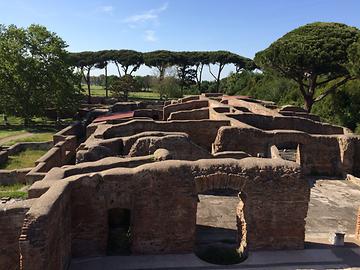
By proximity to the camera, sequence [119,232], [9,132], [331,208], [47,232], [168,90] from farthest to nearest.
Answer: [168,90]
[9,132]
[331,208]
[119,232]
[47,232]

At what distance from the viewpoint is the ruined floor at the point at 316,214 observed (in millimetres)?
12352

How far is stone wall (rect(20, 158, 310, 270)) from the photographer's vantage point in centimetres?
1007

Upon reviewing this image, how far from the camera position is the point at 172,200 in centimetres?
1028

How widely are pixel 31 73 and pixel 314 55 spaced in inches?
1002

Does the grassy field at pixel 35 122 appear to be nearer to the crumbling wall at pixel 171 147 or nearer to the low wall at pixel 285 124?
the low wall at pixel 285 124

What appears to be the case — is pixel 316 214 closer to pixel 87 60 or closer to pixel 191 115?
pixel 191 115

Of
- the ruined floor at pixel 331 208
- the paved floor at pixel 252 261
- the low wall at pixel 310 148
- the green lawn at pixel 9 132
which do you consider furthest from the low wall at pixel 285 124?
the green lawn at pixel 9 132

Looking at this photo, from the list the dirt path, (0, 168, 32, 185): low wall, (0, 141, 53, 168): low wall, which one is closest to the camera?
(0, 168, 32, 185): low wall

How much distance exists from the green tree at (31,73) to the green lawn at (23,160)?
417 inches

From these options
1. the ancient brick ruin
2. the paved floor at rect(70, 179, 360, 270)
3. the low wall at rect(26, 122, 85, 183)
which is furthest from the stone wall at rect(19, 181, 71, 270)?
the low wall at rect(26, 122, 85, 183)

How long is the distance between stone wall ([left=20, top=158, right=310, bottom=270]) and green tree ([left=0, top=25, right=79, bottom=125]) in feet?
85.5

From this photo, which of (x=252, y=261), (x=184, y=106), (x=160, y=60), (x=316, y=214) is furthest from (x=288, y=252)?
(x=160, y=60)

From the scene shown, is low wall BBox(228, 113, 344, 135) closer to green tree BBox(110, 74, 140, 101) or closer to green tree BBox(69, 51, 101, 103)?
green tree BBox(110, 74, 140, 101)

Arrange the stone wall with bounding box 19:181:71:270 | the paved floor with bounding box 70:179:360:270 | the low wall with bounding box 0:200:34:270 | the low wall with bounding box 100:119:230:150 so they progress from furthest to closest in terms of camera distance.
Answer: the low wall with bounding box 100:119:230:150
the paved floor with bounding box 70:179:360:270
the low wall with bounding box 0:200:34:270
the stone wall with bounding box 19:181:71:270
